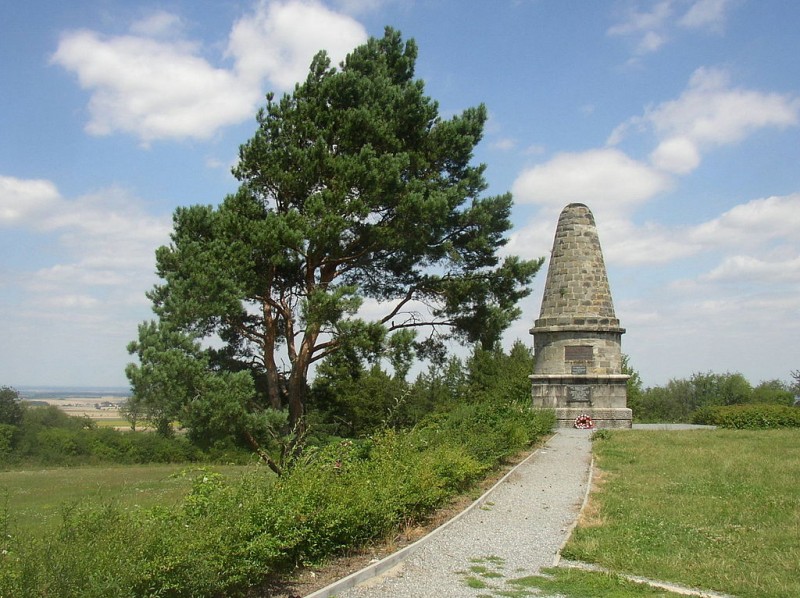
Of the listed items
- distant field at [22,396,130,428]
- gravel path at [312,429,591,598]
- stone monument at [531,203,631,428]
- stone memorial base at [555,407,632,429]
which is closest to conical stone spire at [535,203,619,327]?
stone monument at [531,203,631,428]

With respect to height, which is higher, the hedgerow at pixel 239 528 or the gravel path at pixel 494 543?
the hedgerow at pixel 239 528

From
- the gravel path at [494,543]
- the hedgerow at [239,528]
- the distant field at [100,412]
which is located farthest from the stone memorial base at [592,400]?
the distant field at [100,412]

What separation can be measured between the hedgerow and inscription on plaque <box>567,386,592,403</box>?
11.6 meters

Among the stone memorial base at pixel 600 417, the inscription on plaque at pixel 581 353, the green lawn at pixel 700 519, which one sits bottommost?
the green lawn at pixel 700 519

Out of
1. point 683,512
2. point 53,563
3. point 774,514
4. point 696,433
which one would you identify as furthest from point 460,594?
point 696,433

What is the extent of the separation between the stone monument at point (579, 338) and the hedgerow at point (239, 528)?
38.2 feet

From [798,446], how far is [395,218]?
406 inches

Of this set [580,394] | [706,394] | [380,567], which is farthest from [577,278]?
[706,394]

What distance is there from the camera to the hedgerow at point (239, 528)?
384cm

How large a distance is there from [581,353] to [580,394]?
1182 mm

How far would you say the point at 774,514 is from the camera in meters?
8.43

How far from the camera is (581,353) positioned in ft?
67.3

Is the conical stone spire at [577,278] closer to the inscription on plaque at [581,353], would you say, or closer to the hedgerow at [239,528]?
the inscription on plaque at [581,353]

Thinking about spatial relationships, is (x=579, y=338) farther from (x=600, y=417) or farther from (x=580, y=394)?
(x=600, y=417)
